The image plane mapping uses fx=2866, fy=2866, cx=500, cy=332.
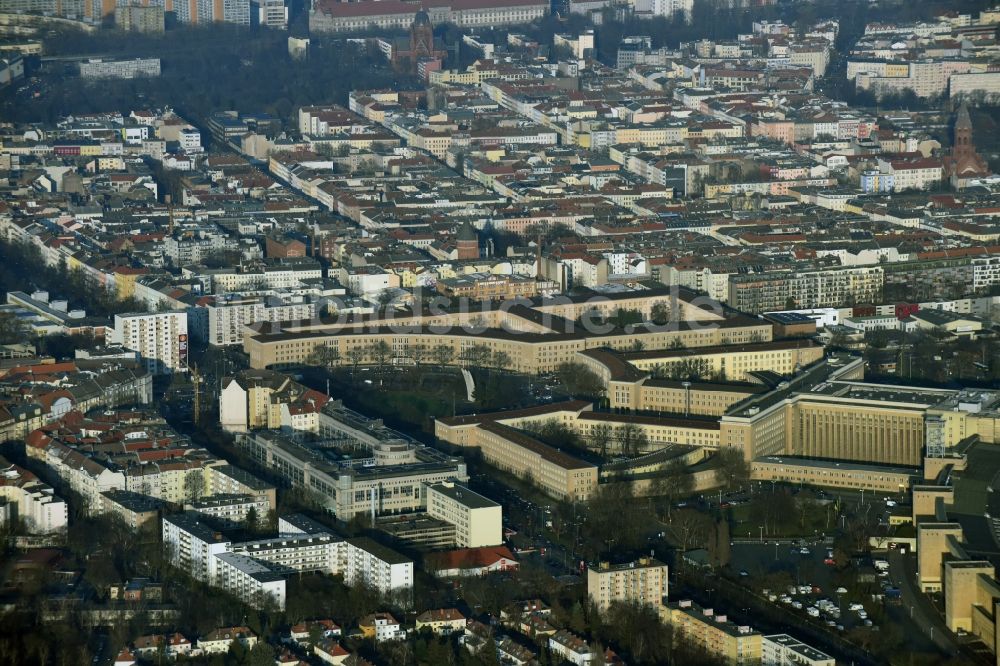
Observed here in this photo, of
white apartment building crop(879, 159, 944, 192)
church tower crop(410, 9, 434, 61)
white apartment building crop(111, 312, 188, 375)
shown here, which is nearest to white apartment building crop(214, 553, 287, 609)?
white apartment building crop(111, 312, 188, 375)

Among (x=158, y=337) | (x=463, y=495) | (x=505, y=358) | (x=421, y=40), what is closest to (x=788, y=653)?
(x=463, y=495)

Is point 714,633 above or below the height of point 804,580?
above

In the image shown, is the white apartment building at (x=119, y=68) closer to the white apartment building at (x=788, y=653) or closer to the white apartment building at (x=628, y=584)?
the white apartment building at (x=628, y=584)

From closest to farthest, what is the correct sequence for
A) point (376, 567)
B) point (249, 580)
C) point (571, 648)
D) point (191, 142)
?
point (571, 648), point (249, 580), point (376, 567), point (191, 142)

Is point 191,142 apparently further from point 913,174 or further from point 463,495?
point 463,495

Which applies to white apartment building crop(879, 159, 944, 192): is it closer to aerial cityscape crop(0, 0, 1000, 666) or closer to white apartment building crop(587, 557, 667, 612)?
aerial cityscape crop(0, 0, 1000, 666)

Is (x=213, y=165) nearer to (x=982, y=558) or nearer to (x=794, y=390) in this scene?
(x=794, y=390)
